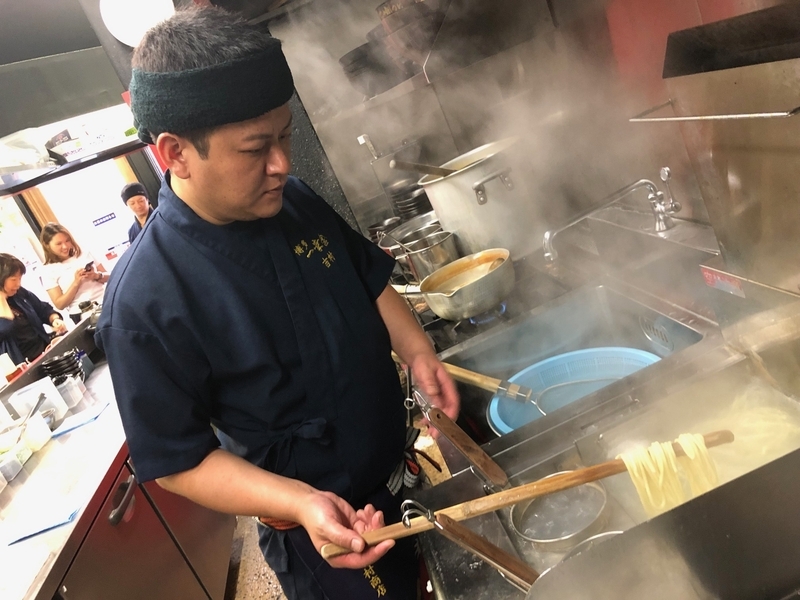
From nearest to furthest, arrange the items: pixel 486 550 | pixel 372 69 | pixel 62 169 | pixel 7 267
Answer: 1. pixel 486 550
2. pixel 372 69
3. pixel 7 267
4. pixel 62 169

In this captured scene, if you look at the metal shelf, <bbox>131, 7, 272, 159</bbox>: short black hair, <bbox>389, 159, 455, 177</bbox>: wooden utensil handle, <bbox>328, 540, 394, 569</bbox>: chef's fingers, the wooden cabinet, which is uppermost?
the metal shelf

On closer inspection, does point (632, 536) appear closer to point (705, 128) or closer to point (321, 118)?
point (705, 128)

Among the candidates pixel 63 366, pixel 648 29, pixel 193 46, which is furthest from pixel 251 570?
pixel 648 29

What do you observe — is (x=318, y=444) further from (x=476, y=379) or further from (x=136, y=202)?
(x=136, y=202)

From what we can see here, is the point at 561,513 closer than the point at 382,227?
Yes

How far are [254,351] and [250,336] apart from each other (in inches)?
1.3

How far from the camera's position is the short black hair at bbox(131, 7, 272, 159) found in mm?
968

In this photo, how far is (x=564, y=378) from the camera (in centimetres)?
177

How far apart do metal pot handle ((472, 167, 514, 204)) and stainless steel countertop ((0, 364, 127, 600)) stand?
1.90 meters

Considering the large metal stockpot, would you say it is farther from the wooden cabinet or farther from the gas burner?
the wooden cabinet

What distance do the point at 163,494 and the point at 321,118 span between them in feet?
7.39

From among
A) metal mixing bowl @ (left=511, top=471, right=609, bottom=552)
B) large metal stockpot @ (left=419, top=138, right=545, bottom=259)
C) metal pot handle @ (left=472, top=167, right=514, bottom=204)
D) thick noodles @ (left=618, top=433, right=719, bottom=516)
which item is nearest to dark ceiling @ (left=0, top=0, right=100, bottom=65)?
large metal stockpot @ (left=419, top=138, right=545, bottom=259)

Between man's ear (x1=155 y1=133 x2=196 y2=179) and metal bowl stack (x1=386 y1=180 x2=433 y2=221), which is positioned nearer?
man's ear (x1=155 y1=133 x2=196 y2=179)

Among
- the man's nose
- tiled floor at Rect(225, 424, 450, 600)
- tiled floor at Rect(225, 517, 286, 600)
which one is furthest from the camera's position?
tiled floor at Rect(225, 517, 286, 600)
